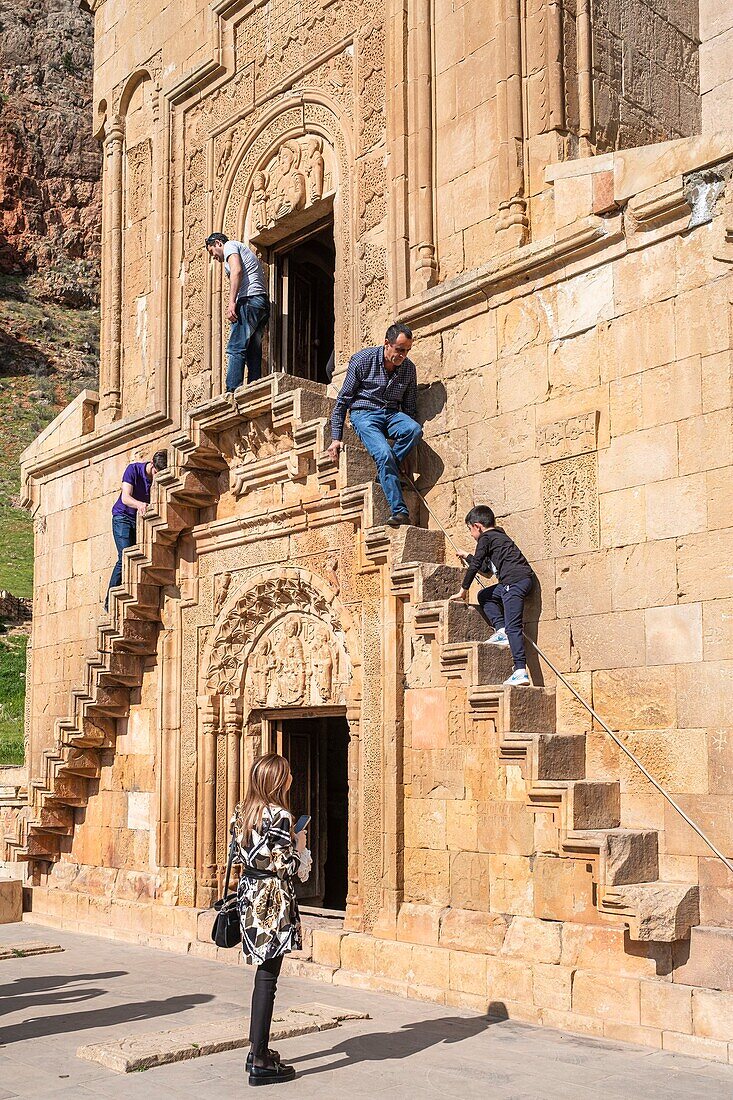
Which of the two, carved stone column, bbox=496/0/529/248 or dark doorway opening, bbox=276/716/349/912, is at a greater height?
carved stone column, bbox=496/0/529/248

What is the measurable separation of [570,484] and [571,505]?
17 centimetres

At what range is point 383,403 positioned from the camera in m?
10.6

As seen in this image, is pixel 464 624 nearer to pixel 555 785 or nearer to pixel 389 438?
pixel 555 785

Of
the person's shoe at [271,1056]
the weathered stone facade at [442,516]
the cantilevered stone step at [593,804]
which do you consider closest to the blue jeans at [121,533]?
the weathered stone facade at [442,516]

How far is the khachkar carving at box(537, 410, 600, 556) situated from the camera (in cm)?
918

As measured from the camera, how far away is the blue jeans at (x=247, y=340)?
1264cm

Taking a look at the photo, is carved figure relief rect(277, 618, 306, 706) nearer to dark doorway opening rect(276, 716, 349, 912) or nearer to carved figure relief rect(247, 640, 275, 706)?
carved figure relief rect(247, 640, 275, 706)

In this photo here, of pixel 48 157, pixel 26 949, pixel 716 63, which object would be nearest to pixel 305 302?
pixel 716 63

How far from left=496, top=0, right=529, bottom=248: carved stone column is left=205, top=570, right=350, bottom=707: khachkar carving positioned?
3.79 metres

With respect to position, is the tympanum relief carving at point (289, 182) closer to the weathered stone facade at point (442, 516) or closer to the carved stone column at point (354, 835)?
the weathered stone facade at point (442, 516)

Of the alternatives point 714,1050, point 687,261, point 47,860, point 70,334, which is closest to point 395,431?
point 687,261

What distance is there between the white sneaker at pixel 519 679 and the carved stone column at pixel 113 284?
8.58m

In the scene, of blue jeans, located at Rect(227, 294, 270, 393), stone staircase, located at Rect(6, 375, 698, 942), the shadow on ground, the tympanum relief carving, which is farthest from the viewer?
the tympanum relief carving

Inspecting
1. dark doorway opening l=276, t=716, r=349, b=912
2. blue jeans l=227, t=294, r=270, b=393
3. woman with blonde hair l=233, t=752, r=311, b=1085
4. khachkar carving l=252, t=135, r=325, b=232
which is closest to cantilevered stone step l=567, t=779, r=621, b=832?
woman with blonde hair l=233, t=752, r=311, b=1085
